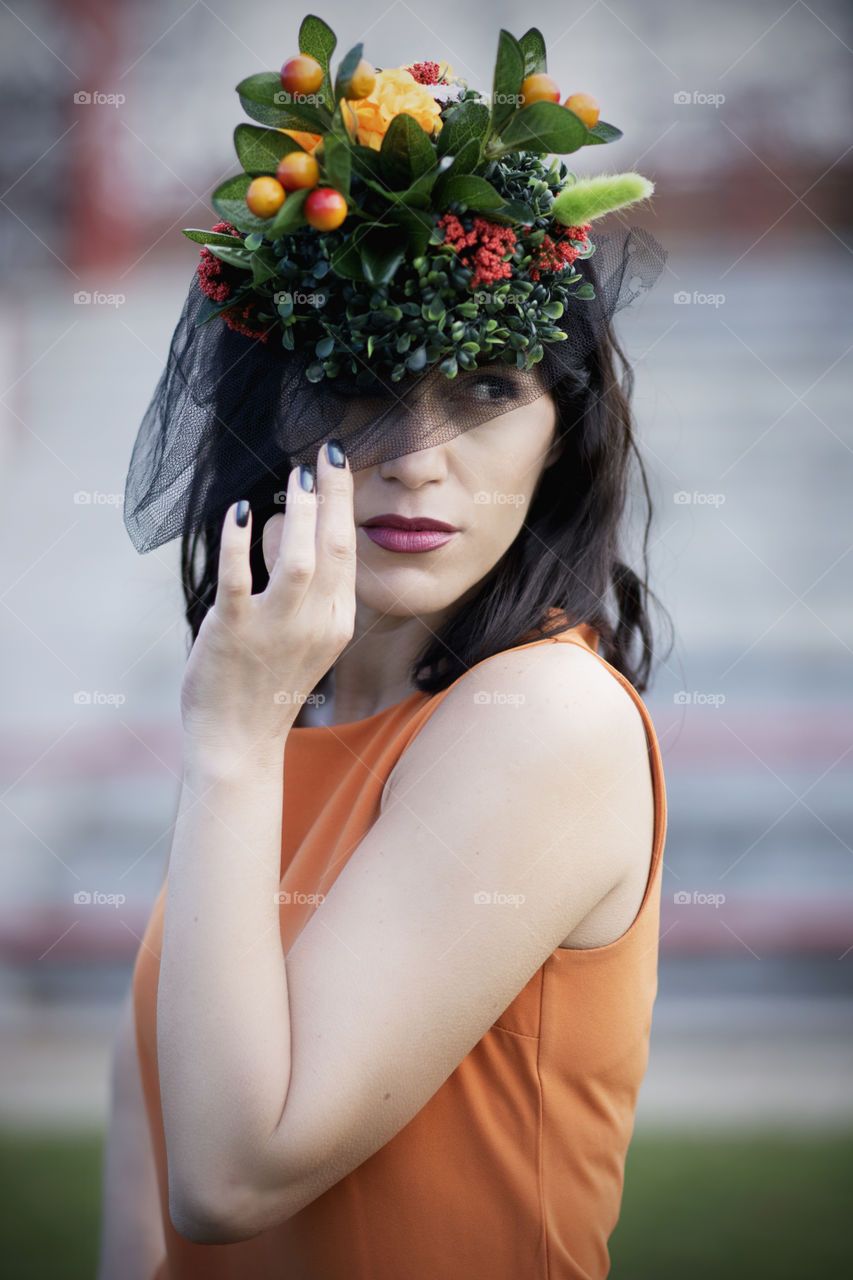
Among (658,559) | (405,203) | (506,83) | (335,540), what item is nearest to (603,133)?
(506,83)

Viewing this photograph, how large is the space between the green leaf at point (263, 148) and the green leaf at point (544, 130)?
0.59ft

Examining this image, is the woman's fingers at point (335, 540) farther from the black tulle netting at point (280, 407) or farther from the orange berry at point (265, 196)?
the orange berry at point (265, 196)

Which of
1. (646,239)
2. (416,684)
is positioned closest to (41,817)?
(416,684)

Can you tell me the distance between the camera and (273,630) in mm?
804

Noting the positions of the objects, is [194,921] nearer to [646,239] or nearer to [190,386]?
[190,386]

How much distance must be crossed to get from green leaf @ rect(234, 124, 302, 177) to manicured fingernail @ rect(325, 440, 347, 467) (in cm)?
24

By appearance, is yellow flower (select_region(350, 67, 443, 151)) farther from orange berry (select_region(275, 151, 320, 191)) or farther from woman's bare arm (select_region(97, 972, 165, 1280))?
woman's bare arm (select_region(97, 972, 165, 1280))

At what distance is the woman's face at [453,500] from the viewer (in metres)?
0.92

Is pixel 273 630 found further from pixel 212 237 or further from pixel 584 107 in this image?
pixel 584 107

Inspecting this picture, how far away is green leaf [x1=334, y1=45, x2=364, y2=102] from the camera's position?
80 cm

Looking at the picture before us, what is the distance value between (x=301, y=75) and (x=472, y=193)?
166mm

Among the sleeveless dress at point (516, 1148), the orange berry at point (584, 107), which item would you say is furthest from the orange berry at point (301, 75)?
the sleeveless dress at point (516, 1148)

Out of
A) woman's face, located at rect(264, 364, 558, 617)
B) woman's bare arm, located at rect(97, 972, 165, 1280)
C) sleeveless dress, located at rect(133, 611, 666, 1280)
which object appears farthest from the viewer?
woman's bare arm, located at rect(97, 972, 165, 1280)

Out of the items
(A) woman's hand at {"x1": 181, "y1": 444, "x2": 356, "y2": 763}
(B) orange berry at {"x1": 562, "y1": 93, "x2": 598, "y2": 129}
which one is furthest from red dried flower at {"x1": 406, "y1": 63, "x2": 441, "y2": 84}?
(A) woman's hand at {"x1": 181, "y1": 444, "x2": 356, "y2": 763}
